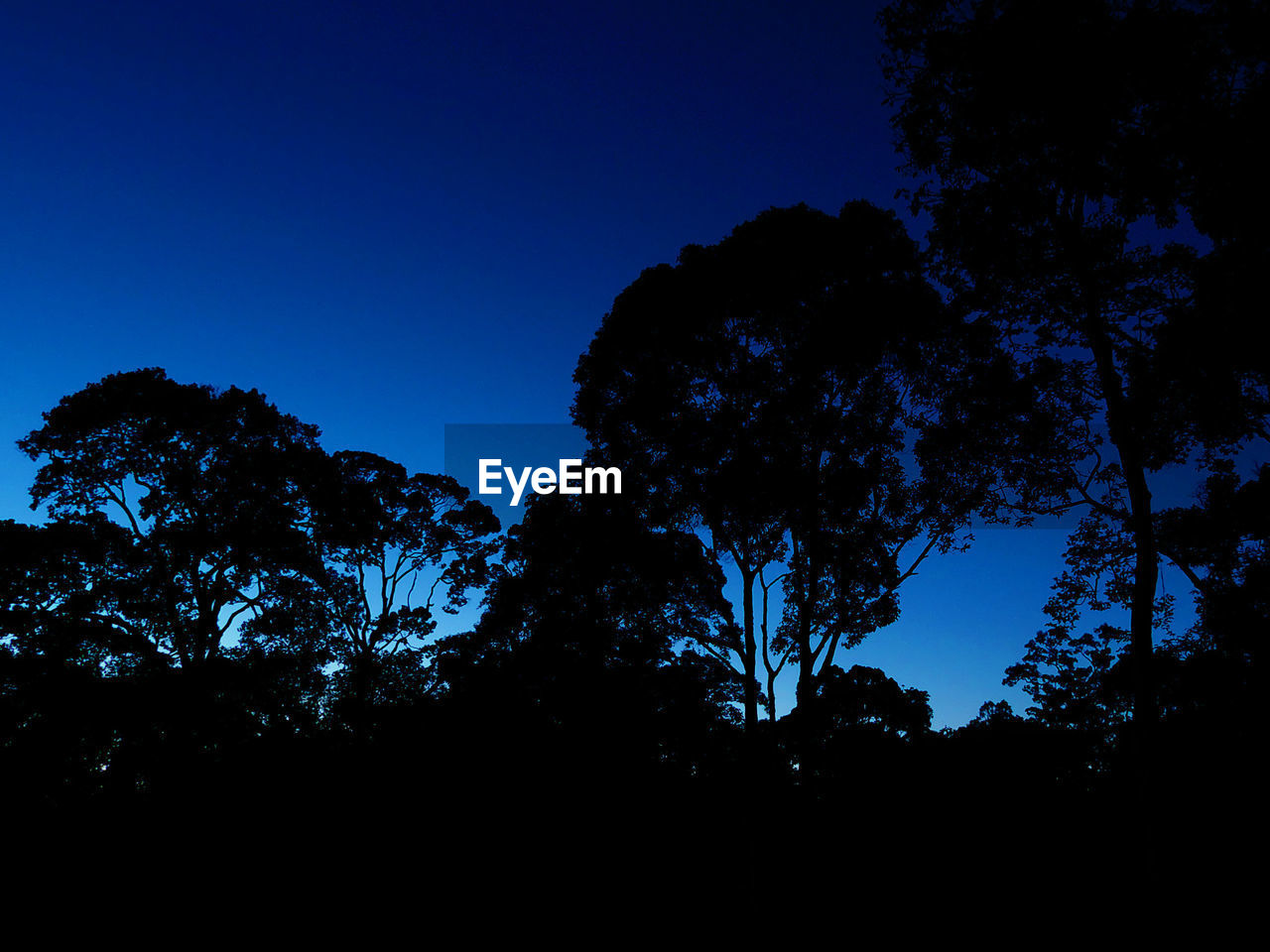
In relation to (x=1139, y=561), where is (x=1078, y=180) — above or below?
above

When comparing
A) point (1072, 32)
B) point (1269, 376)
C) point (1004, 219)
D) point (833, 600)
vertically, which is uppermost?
point (1072, 32)

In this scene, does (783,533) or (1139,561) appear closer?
A: (1139,561)

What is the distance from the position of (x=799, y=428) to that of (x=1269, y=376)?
8.31m

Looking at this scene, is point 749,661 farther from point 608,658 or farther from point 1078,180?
point 1078,180

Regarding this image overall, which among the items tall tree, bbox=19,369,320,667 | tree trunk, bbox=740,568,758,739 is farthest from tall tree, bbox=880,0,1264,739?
tall tree, bbox=19,369,320,667

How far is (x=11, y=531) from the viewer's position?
19.5 metres

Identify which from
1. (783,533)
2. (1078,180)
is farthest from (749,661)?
(1078,180)

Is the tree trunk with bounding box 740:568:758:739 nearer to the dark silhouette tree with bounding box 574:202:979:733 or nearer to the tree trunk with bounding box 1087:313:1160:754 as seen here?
the dark silhouette tree with bounding box 574:202:979:733

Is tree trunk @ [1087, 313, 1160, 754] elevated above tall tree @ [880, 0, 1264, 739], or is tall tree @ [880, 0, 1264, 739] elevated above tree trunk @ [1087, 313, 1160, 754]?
tall tree @ [880, 0, 1264, 739]

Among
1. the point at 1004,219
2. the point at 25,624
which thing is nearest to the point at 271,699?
the point at 25,624

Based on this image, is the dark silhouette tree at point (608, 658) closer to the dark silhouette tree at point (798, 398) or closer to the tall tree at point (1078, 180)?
the dark silhouette tree at point (798, 398)

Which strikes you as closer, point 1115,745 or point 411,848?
point 411,848

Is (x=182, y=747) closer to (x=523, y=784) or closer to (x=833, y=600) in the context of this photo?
(x=523, y=784)

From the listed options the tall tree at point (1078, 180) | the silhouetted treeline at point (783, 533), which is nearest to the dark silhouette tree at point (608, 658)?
the silhouetted treeline at point (783, 533)
